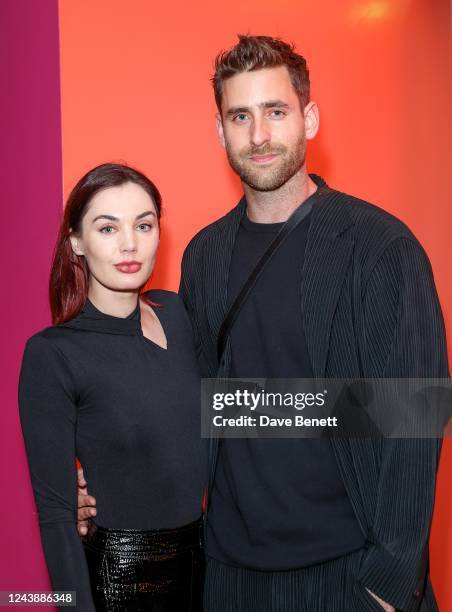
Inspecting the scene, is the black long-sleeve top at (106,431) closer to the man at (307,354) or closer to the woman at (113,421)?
the woman at (113,421)

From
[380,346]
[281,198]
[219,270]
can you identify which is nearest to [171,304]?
[219,270]

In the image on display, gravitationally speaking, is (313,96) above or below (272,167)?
above

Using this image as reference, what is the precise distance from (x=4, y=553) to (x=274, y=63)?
208 centimetres

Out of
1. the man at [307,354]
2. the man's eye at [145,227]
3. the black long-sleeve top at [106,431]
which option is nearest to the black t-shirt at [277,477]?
the man at [307,354]

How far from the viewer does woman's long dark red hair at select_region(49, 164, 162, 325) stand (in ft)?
7.18

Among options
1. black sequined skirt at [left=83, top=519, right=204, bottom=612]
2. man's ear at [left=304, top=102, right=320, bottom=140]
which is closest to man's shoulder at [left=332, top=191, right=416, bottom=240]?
man's ear at [left=304, top=102, right=320, bottom=140]

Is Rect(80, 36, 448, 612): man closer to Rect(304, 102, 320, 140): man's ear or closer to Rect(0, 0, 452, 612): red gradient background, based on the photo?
Rect(304, 102, 320, 140): man's ear

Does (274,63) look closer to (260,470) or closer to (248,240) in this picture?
(248,240)

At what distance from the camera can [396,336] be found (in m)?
2.02

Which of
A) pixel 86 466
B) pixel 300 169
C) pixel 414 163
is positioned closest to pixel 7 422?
pixel 86 466

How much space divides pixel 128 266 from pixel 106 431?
459 mm

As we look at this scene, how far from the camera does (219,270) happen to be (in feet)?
7.96

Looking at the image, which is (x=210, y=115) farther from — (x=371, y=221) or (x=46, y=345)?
(x=46, y=345)

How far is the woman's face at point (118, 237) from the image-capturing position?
217cm
